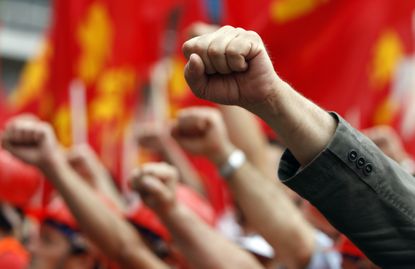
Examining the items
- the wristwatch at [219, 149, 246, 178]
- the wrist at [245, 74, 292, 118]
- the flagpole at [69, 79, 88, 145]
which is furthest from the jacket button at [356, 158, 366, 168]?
the flagpole at [69, 79, 88, 145]

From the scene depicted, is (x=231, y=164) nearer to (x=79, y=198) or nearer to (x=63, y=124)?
(x=79, y=198)

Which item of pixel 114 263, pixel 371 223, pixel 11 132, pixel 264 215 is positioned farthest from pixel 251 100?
pixel 114 263

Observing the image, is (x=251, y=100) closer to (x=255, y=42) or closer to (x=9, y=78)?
(x=255, y=42)

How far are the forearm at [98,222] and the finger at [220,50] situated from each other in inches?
83.7

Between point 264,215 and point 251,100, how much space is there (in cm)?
153

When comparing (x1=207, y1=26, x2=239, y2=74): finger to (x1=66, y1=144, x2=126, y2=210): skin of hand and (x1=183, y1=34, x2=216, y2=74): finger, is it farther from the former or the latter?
(x1=66, y1=144, x2=126, y2=210): skin of hand

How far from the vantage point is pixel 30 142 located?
395 cm

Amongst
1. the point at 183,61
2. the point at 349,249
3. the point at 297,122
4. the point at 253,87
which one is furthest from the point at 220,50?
the point at 183,61

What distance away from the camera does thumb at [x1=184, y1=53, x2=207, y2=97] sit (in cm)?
194

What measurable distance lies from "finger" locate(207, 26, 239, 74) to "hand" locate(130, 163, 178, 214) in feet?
5.55

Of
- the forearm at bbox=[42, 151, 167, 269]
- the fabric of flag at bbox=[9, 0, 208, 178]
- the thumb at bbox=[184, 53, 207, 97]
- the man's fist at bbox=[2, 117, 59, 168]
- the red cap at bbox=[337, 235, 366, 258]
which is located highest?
the fabric of flag at bbox=[9, 0, 208, 178]

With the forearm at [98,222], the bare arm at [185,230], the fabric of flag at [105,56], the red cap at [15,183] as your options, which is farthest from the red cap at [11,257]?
the fabric of flag at [105,56]

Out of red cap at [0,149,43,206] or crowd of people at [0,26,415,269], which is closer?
crowd of people at [0,26,415,269]

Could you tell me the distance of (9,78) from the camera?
22094 mm
